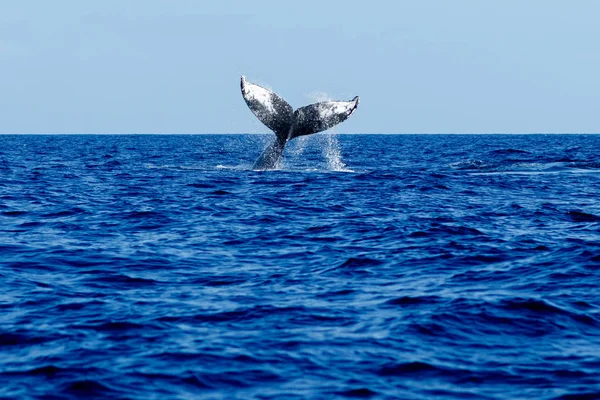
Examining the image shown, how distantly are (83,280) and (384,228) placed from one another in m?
5.78

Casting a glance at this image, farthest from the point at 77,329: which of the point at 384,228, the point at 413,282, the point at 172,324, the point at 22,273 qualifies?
the point at 384,228

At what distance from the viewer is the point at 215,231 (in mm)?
14156

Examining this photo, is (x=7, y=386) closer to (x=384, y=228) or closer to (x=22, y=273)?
(x=22, y=273)
